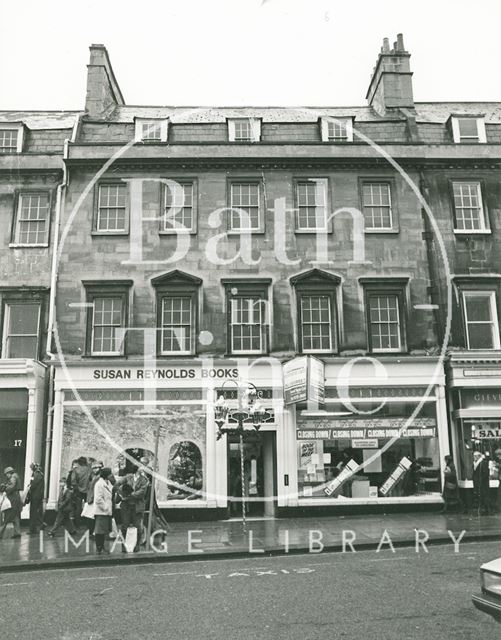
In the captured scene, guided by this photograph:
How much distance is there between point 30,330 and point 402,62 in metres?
16.4

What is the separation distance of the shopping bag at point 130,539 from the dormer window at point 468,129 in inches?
676

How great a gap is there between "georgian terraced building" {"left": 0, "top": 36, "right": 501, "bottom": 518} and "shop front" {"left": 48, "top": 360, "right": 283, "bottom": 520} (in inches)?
1.9

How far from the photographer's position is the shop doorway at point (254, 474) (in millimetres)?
19969

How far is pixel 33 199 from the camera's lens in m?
21.9

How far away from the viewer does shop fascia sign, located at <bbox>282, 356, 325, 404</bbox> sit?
61.5 feet

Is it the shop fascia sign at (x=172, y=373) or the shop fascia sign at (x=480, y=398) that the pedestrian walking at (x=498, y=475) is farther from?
the shop fascia sign at (x=172, y=373)

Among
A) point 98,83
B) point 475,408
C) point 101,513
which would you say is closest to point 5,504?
point 101,513

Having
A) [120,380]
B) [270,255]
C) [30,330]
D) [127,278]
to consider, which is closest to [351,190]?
[270,255]

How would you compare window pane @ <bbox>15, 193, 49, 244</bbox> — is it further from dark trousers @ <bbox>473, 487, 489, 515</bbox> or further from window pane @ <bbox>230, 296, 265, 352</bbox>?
dark trousers @ <bbox>473, 487, 489, 515</bbox>

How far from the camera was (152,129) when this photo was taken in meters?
22.8

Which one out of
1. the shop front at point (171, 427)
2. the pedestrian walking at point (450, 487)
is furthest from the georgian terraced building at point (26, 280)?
the pedestrian walking at point (450, 487)

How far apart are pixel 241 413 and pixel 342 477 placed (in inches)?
169

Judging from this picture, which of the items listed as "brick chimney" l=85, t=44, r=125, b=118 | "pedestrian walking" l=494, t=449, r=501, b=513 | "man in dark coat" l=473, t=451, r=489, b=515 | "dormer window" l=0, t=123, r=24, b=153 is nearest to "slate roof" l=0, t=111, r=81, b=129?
"dormer window" l=0, t=123, r=24, b=153

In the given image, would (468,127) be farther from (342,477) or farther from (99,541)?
(99,541)
